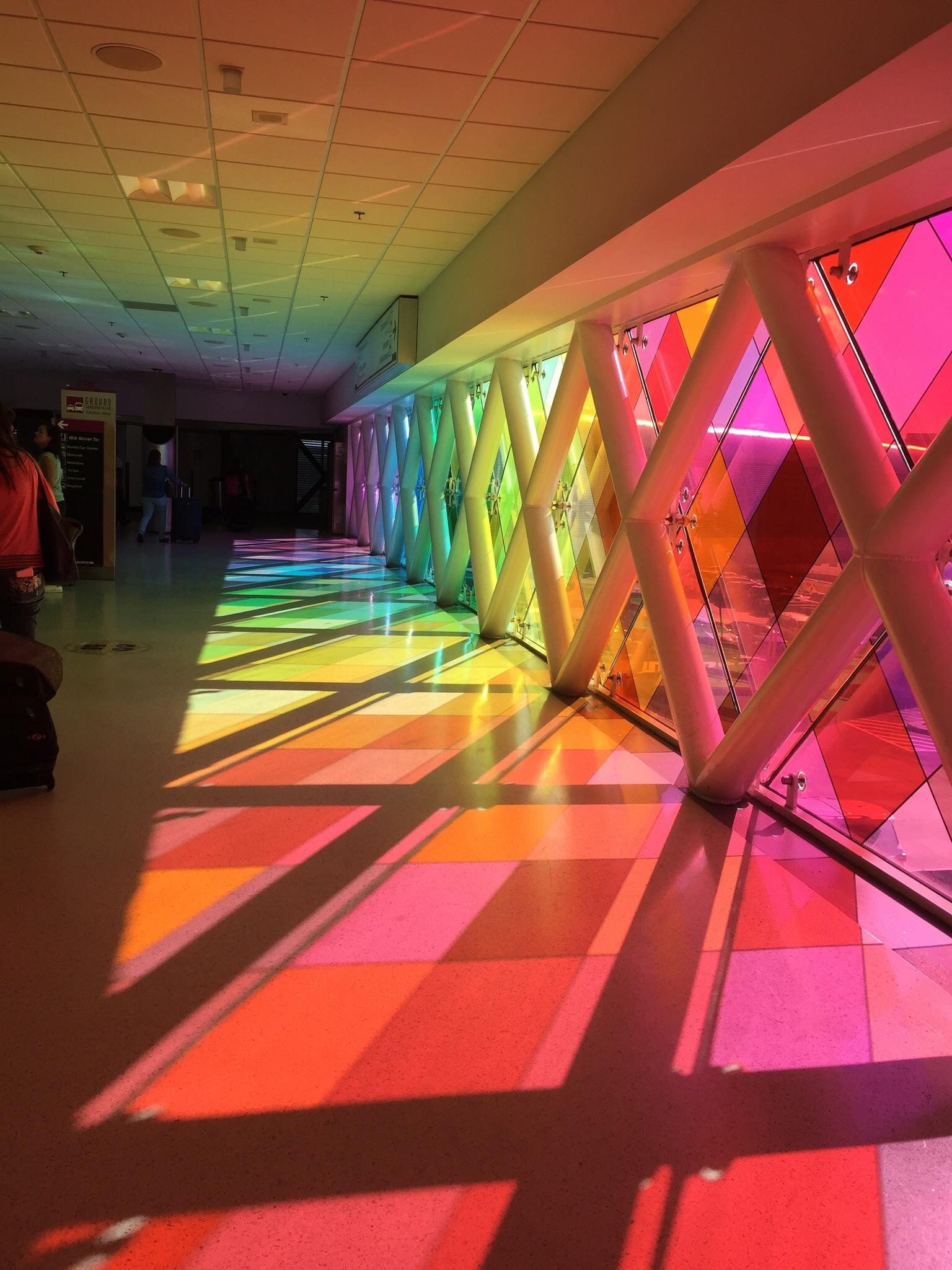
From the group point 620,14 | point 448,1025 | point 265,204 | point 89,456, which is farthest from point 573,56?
point 89,456

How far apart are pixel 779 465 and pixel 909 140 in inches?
81.5

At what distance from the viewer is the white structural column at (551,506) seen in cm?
788

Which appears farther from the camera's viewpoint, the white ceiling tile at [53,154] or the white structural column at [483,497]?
the white structural column at [483,497]

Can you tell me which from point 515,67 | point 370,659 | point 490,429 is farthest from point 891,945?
point 490,429

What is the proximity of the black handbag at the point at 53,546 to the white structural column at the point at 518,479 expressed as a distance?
4421 mm

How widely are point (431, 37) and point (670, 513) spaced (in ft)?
9.59

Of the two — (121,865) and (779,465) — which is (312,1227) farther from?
(779,465)

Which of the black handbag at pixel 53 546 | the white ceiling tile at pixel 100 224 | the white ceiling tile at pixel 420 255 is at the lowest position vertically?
the black handbag at pixel 53 546

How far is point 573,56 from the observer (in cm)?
464

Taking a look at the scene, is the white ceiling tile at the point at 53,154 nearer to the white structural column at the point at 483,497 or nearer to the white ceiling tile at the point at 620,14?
the white ceiling tile at the point at 620,14

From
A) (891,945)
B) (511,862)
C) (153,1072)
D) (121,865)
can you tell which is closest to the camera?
(153,1072)

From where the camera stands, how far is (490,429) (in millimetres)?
11016

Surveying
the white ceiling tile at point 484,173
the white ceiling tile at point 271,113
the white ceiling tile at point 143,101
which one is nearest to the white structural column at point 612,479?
the white ceiling tile at point 484,173

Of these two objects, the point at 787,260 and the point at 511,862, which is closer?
the point at 511,862
